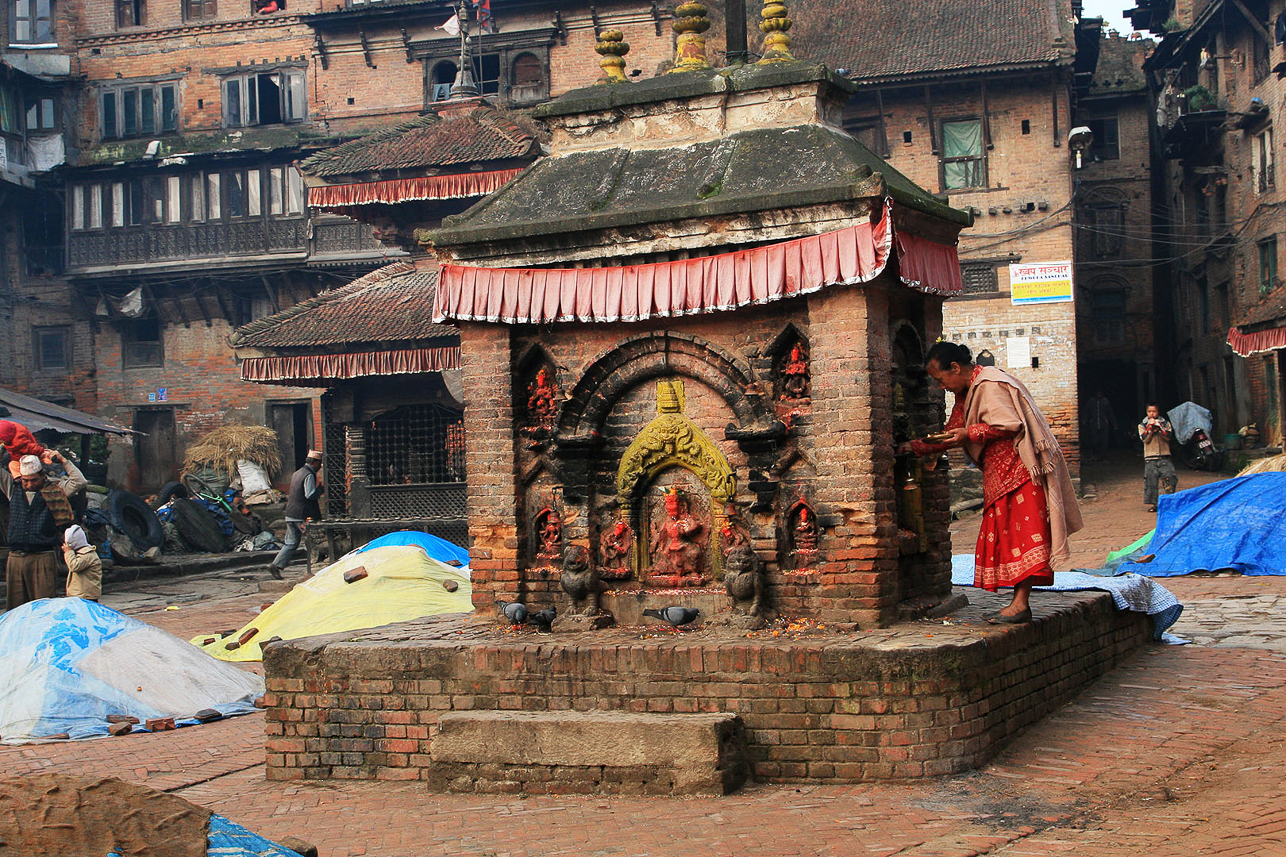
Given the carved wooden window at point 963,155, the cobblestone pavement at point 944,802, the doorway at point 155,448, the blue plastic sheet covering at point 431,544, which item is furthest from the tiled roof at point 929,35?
the doorway at point 155,448

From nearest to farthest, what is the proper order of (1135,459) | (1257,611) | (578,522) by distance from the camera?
(578,522), (1257,611), (1135,459)

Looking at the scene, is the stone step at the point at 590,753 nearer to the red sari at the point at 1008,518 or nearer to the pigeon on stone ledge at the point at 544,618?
the pigeon on stone ledge at the point at 544,618

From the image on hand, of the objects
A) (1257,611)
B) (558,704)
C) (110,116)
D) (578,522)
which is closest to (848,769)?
(558,704)

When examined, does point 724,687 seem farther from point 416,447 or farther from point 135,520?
point 135,520

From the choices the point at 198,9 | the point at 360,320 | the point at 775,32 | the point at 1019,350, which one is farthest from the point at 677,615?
the point at 198,9

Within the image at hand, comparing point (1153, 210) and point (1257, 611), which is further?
point (1153, 210)

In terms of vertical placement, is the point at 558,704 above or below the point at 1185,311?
below

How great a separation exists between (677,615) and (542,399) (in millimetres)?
1841

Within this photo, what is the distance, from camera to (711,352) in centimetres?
806

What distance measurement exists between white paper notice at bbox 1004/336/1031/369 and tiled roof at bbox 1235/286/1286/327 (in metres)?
4.58

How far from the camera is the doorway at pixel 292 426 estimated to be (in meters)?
35.5

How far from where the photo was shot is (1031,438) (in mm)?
7402

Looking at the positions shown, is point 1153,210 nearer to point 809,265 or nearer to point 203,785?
point 809,265

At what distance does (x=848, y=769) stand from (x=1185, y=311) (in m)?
31.2
